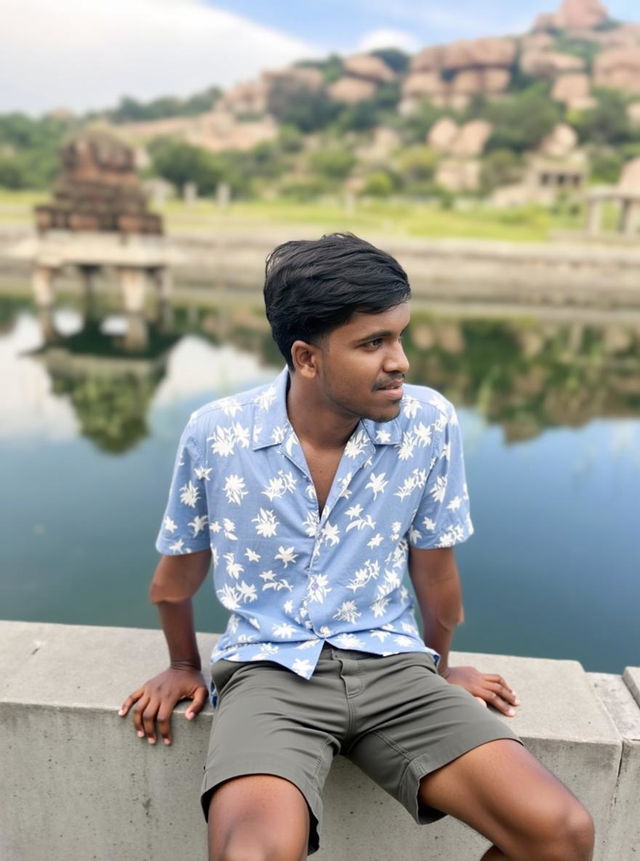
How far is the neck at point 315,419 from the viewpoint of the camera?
4.41 feet

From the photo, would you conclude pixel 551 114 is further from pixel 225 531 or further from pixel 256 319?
pixel 225 531

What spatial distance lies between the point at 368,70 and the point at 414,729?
6812cm

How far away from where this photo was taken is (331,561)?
4.33 ft

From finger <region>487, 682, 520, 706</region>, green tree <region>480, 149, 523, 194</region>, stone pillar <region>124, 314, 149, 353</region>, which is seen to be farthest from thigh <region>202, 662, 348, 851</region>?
green tree <region>480, 149, 523, 194</region>

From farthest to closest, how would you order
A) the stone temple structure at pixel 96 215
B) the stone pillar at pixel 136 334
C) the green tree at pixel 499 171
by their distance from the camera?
1. the green tree at pixel 499 171
2. the stone temple structure at pixel 96 215
3. the stone pillar at pixel 136 334

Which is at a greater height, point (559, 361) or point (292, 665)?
point (292, 665)

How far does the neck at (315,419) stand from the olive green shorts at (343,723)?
0.38 meters

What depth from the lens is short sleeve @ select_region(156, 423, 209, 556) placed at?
1328mm

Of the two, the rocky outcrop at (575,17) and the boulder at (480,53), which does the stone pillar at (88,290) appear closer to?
the boulder at (480,53)

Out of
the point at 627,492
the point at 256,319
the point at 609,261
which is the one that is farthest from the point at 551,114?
the point at 627,492

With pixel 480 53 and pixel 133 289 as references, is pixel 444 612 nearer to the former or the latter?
pixel 133 289

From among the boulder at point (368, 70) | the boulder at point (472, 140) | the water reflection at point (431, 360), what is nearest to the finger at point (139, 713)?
the water reflection at point (431, 360)

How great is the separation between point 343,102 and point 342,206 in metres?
31.7

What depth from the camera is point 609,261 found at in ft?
56.2
